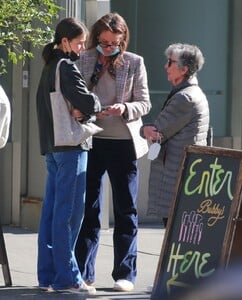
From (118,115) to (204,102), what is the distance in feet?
2.14

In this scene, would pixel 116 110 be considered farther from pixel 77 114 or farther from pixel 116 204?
pixel 116 204

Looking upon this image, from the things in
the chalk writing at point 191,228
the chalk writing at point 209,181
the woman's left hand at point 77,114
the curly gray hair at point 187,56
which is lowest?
the chalk writing at point 191,228

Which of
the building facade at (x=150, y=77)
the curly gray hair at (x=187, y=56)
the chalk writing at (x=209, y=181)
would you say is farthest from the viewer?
the building facade at (x=150, y=77)

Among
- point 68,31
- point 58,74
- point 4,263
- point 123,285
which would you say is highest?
point 68,31

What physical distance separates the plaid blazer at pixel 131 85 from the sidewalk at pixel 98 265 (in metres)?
1.05

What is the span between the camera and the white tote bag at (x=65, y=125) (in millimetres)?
7039

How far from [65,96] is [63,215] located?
0.84m

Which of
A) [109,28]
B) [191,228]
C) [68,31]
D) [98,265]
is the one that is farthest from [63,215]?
[98,265]

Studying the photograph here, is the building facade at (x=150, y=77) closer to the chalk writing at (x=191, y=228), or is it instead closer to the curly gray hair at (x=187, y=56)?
the curly gray hair at (x=187, y=56)

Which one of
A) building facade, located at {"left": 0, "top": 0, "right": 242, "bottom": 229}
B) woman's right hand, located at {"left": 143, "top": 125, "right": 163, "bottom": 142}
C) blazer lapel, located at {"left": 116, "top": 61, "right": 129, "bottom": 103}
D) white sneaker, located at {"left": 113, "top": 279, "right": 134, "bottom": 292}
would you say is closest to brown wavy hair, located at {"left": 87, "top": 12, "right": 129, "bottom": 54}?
blazer lapel, located at {"left": 116, "top": 61, "right": 129, "bottom": 103}

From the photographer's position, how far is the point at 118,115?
Result: 24.0ft

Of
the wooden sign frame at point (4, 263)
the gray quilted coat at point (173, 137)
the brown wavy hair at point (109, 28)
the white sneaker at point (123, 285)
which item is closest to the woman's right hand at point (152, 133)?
the gray quilted coat at point (173, 137)

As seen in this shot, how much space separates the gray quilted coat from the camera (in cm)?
729

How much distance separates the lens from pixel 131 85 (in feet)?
24.6
